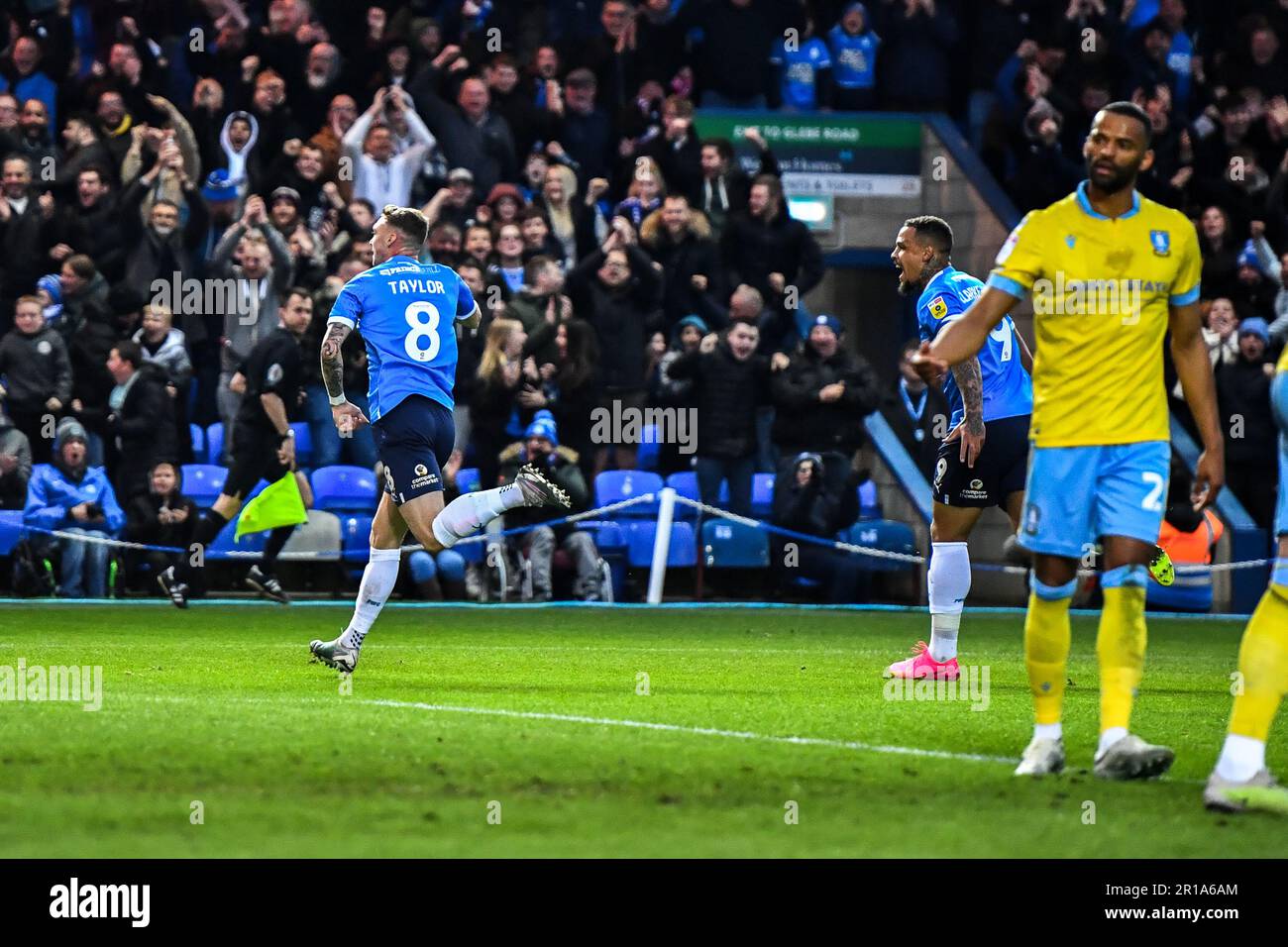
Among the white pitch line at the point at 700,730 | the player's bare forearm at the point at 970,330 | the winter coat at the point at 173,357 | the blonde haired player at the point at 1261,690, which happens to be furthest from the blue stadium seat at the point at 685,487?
the blonde haired player at the point at 1261,690

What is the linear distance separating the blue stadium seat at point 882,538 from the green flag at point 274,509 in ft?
18.5

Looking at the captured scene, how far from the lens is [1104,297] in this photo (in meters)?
7.91

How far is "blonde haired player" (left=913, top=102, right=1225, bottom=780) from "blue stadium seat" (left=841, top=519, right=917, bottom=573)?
12.4 metres

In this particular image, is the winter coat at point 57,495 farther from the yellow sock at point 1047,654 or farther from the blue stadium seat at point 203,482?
the yellow sock at point 1047,654

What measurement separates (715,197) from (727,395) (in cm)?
262

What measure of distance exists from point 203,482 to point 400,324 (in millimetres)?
8305

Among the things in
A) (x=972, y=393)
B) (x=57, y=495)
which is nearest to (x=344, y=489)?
(x=57, y=495)

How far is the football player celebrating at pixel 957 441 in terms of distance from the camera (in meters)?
11.7

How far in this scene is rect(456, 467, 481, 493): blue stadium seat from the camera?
19406mm

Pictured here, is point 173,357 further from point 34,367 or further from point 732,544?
point 732,544

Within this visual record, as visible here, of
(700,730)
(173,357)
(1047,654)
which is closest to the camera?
(1047,654)

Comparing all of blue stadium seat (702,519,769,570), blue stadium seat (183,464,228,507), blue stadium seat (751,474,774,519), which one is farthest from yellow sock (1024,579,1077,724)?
blue stadium seat (183,464,228,507)

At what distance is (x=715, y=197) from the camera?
846 inches
